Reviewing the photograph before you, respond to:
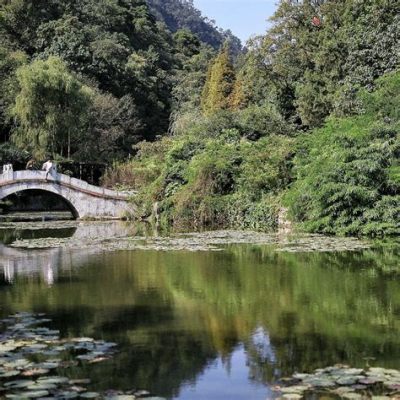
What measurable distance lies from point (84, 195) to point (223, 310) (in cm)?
2186

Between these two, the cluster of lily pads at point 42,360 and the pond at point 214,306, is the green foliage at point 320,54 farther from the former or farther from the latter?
the cluster of lily pads at point 42,360

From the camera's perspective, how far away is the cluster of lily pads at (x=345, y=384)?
6008mm

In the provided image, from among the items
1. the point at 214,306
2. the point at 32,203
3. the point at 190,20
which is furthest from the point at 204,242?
the point at 190,20

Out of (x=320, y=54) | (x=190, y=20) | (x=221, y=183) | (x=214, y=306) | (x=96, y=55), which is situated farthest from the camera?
(x=190, y=20)

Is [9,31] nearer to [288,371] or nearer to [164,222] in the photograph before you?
[164,222]

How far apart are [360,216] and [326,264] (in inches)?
240

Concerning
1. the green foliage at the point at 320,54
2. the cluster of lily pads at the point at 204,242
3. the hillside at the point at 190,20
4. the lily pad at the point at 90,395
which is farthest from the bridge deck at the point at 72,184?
the hillside at the point at 190,20

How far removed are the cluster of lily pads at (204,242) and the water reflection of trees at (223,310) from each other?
5.47 ft

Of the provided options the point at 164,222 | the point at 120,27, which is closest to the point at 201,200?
the point at 164,222

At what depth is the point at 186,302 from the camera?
419 inches

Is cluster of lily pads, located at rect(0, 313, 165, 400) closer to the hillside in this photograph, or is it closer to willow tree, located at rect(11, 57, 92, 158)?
willow tree, located at rect(11, 57, 92, 158)

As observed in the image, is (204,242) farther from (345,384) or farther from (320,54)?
(320,54)

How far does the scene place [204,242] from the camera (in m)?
19.0

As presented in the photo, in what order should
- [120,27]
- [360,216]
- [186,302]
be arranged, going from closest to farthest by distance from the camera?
[186,302] < [360,216] < [120,27]
